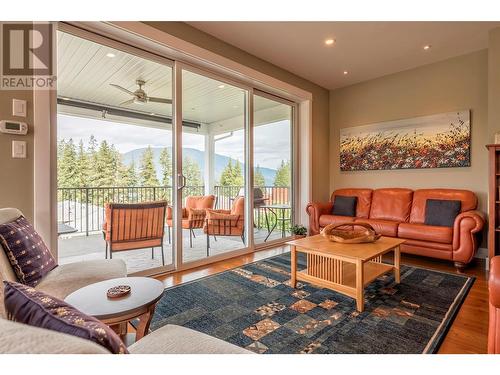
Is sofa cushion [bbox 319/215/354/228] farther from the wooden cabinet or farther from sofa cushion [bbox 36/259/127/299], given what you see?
sofa cushion [bbox 36/259/127/299]

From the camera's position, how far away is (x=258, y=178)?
4160 millimetres

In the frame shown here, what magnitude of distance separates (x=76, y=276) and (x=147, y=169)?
1.71 m

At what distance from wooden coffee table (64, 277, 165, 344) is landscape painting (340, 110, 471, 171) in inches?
162

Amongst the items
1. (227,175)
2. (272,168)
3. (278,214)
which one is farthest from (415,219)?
(227,175)

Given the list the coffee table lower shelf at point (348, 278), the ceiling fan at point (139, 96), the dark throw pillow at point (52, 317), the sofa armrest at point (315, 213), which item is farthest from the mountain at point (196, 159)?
the dark throw pillow at point (52, 317)

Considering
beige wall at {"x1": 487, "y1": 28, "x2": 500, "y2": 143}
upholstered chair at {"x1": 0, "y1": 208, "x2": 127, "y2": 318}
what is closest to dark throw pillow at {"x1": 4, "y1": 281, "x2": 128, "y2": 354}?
upholstered chair at {"x1": 0, "y1": 208, "x2": 127, "y2": 318}

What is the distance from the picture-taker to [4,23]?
76.7 inches

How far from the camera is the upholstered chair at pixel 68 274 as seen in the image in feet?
4.55

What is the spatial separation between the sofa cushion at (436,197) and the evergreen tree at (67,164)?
4.39 meters
